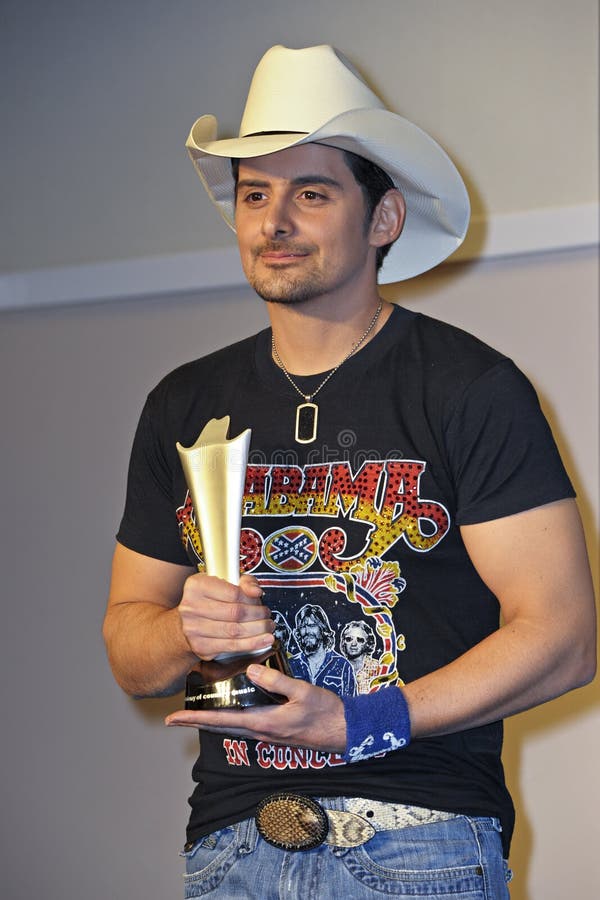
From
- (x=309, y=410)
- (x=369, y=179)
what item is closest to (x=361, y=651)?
(x=309, y=410)

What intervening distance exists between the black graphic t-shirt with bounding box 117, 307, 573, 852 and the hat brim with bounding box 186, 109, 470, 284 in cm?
29

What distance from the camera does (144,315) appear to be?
118 inches

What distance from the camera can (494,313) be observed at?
2.69m

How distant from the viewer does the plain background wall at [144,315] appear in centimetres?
261

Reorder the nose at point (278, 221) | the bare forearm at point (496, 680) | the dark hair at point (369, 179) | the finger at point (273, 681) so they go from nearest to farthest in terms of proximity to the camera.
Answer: the finger at point (273, 681) < the bare forearm at point (496, 680) < the nose at point (278, 221) < the dark hair at point (369, 179)

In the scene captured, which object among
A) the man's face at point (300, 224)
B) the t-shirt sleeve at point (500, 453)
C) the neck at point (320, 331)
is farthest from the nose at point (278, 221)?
the t-shirt sleeve at point (500, 453)

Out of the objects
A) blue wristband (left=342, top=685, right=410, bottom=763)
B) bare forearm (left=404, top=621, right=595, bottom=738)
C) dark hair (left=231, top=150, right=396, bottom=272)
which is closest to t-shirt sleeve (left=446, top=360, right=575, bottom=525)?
bare forearm (left=404, top=621, right=595, bottom=738)

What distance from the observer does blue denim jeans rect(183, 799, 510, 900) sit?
155 centimetres

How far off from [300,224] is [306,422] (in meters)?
0.30

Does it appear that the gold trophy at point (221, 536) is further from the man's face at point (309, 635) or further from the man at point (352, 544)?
the man's face at point (309, 635)

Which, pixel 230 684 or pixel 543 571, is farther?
pixel 543 571

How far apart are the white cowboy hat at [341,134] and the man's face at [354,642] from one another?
0.71 meters

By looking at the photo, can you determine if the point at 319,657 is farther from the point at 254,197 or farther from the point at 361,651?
the point at 254,197

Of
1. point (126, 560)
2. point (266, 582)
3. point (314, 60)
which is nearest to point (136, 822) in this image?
point (126, 560)
